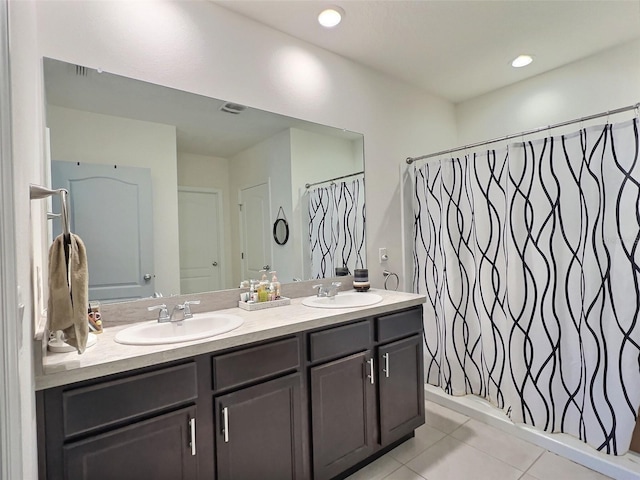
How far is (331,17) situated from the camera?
198 cm

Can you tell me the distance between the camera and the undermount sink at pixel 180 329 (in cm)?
126

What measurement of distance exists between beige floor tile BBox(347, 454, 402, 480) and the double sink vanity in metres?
0.05

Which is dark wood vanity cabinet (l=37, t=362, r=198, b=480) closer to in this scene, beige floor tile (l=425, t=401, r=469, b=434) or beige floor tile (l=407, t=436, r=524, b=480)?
beige floor tile (l=407, t=436, r=524, b=480)

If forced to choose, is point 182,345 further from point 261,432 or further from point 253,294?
point 253,294

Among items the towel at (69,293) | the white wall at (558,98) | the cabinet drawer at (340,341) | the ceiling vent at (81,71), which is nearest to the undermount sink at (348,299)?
the cabinet drawer at (340,341)

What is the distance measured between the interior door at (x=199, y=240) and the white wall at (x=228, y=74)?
1.93ft

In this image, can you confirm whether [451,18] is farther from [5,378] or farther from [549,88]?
[5,378]

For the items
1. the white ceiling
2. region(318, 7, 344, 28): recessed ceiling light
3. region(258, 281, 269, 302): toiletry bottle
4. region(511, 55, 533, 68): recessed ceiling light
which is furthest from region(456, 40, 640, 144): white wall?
region(258, 281, 269, 302): toiletry bottle

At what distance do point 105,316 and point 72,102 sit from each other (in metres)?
0.98

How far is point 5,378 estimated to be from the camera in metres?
0.53

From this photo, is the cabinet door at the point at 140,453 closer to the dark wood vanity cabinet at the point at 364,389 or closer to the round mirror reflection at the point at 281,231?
the dark wood vanity cabinet at the point at 364,389

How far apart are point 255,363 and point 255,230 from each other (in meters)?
0.90

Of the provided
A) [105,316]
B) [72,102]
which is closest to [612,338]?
[105,316]

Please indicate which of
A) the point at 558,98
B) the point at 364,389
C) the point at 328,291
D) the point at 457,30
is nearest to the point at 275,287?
the point at 328,291
